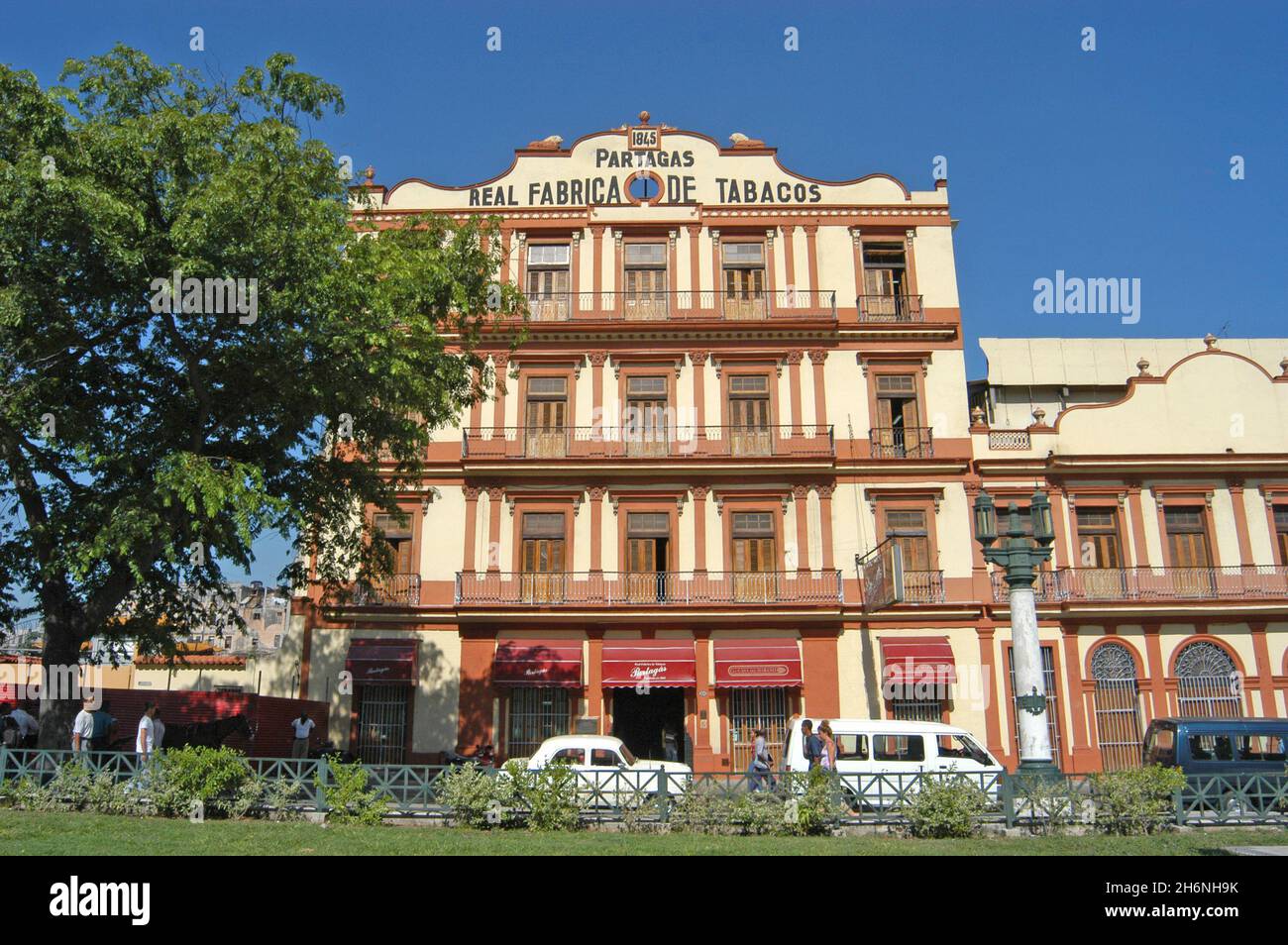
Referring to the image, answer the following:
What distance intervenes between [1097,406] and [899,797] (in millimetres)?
16098

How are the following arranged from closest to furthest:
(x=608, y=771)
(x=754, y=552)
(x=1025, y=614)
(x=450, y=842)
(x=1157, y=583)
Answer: (x=450, y=842)
(x=608, y=771)
(x=1025, y=614)
(x=1157, y=583)
(x=754, y=552)

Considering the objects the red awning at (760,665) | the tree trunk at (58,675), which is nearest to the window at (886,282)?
the red awning at (760,665)

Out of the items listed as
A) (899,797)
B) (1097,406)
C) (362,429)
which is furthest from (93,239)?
(1097,406)

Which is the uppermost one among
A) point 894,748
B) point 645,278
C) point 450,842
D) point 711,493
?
point 645,278

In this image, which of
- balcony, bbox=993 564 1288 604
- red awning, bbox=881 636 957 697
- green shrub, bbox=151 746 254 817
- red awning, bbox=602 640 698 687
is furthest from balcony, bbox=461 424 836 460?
green shrub, bbox=151 746 254 817

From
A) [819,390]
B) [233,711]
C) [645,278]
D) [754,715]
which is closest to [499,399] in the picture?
[645,278]

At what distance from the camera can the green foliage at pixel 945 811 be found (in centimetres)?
1372

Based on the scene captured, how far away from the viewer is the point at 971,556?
25.4m

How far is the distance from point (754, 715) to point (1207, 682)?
11290 millimetres

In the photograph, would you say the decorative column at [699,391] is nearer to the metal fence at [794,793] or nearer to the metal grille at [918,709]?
the metal grille at [918,709]

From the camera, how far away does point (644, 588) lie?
25062 millimetres

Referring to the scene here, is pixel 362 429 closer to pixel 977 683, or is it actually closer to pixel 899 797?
pixel 899 797

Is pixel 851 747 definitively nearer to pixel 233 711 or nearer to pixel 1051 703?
pixel 1051 703

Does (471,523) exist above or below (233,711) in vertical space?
above
